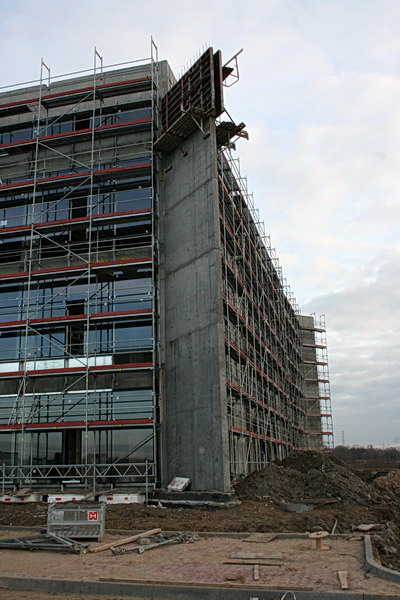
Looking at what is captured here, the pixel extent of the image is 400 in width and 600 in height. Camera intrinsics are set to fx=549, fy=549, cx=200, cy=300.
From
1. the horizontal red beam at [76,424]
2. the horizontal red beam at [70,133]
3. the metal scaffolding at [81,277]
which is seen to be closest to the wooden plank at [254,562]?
the metal scaffolding at [81,277]

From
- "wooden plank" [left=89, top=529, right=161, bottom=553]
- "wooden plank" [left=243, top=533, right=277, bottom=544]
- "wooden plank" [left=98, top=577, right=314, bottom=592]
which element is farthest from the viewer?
"wooden plank" [left=243, top=533, right=277, bottom=544]

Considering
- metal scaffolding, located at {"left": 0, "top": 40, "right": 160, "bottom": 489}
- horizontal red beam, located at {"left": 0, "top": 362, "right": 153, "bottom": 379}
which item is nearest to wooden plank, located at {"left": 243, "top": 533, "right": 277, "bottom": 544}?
metal scaffolding, located at {"left": 0, "top": 40, "right": 160, "bottom": 489}

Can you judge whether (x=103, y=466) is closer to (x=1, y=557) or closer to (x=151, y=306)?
(x=151, y=306)

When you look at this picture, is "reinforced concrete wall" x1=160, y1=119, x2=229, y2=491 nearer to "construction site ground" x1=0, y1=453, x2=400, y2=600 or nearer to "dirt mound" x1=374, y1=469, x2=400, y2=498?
"construction site ground" x1=0, y1=453, x2=400, y2=600

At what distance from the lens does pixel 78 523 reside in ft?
39.1

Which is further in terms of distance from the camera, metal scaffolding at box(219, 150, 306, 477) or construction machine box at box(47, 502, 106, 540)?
metal scaffolding at box(219, 150, 306, 477)

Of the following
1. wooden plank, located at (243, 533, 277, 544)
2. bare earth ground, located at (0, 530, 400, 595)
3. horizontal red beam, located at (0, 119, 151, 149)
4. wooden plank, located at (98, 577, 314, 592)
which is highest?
horizontal red beam, located at (0, 119, 151, 149)

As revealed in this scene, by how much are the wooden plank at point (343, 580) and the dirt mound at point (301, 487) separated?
31.4ft

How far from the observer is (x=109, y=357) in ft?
69.5

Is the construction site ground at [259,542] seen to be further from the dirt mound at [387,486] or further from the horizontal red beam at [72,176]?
the horizontal red beam at [72,176]

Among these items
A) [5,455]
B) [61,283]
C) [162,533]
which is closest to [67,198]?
[61,283]

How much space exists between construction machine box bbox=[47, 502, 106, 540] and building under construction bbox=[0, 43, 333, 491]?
6547 mm

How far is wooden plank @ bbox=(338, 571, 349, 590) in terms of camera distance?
765 cm

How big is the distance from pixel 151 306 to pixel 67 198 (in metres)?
6.65
